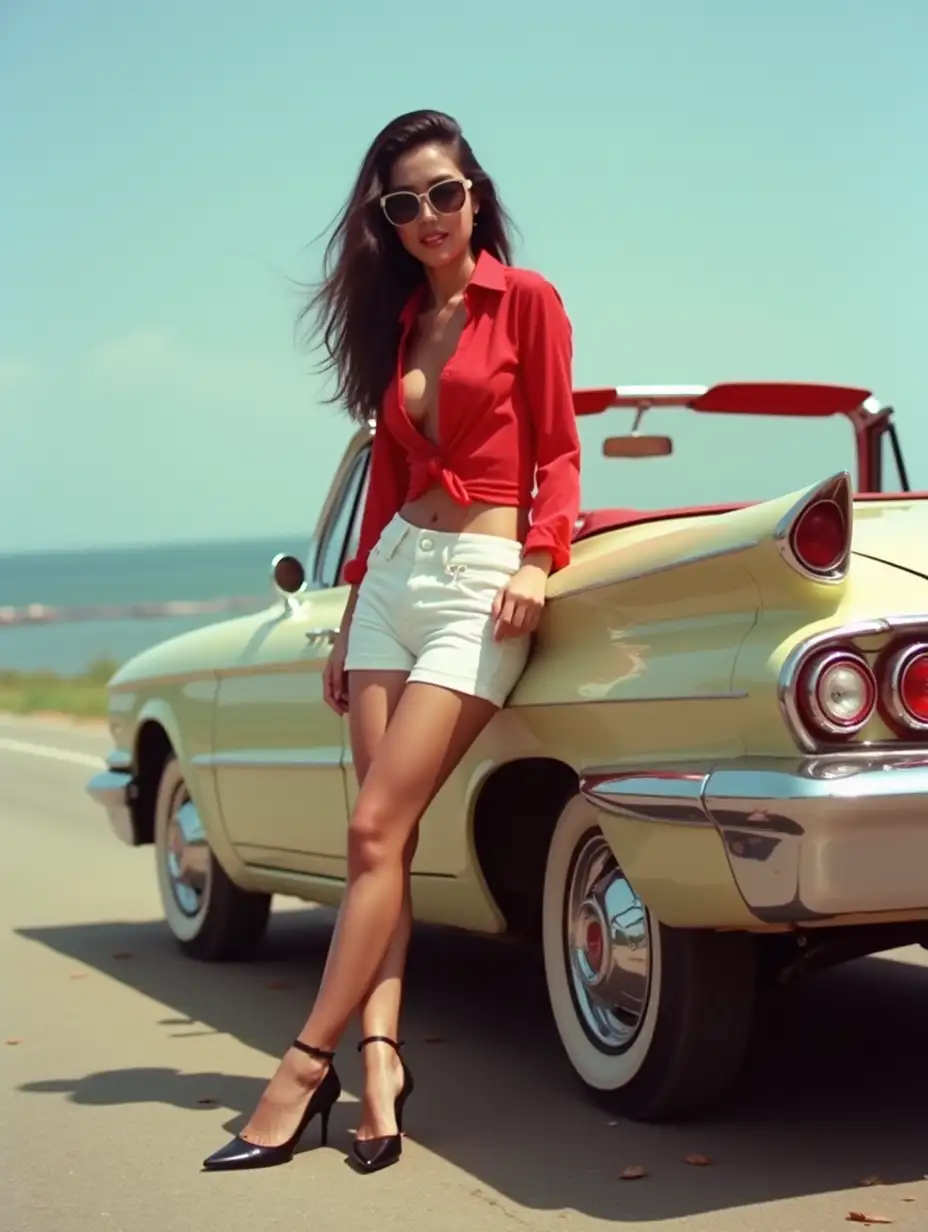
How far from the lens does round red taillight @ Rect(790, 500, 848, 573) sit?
13.3 ft

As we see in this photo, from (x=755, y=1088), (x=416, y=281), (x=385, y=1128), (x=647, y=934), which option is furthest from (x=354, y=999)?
(x=416, y=281)

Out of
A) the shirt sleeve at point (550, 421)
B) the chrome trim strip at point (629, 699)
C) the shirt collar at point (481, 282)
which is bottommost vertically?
the chrome trim strip at point (629, 699)

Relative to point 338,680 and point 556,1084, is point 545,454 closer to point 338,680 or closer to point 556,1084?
point 338,680

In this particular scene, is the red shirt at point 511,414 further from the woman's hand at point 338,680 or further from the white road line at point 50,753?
the white road line at point 50,753

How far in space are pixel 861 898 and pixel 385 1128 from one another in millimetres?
1225

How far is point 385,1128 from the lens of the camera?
4.51 meters

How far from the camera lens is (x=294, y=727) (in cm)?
647

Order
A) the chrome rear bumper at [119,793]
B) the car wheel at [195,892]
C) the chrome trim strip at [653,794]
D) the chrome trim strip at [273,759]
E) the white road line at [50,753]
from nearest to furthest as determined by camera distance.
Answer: the chrome trim strip at [653,794] → the chrome trim strip at [273,759] → the car wheel at [195,892] → the chrome rear bumper at [119,793] → the white road line at [50,753]

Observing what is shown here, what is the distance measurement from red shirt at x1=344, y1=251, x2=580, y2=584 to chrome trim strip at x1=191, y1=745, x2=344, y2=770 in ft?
4.80

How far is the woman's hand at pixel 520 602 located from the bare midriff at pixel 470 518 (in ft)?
0.40

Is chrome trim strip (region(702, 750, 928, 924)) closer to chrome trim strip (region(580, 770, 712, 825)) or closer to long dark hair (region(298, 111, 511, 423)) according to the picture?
chrome trim strip (region(580, 770, 712, 825))

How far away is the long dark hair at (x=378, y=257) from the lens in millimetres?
4969

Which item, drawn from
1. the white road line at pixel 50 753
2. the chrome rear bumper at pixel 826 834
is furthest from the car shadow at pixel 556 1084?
the white road line at pixel 50 753

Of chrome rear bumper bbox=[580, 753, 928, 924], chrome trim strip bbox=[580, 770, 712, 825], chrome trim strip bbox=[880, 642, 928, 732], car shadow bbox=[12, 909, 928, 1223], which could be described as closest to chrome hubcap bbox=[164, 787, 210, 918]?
car shadow bbox=[12, 909, 928, 1223]
